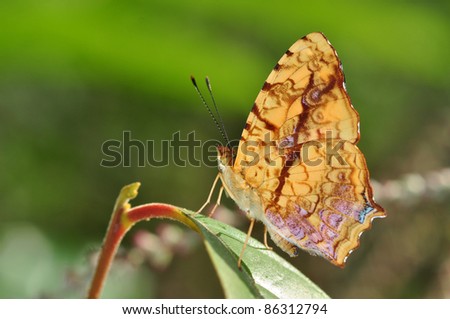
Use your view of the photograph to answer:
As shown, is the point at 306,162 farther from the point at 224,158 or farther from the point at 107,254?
the point at 107,254

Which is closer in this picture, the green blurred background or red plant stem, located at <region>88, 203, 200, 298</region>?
red plant stem, located at <region>88, 203, 200, 298</region>

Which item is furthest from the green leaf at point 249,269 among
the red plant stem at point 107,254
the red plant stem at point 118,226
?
the red plant stem at point 107,254

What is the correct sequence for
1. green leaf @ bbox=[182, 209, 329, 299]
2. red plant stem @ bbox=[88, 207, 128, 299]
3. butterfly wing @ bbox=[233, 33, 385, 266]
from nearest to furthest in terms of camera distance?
green leaf @ bbox=[182, 209, 329, 299] → red plant stem @ bbox=[88, 207, 128, 299] → butterfly wing @ bbox=[233, 33, 385, 266]

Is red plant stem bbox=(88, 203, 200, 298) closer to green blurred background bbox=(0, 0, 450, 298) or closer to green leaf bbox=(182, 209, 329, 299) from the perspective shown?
green leaf bbox=(182, 209, 329, 299)

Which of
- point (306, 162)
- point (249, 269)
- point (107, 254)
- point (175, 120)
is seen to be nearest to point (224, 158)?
point (306, 162)

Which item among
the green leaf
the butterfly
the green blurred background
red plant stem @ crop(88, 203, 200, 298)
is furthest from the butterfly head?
red plant stem @ crop(88, 203, 200, 298)

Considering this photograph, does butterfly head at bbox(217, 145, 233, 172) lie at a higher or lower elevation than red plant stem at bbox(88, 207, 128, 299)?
lower

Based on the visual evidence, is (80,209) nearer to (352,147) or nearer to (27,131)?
(27,131)
